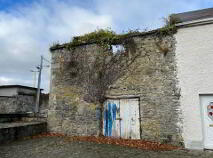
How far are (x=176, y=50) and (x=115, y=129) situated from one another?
4386mm

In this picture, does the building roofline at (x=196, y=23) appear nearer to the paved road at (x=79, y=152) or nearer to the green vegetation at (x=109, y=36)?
the green vegetation at (x=109, y=36)

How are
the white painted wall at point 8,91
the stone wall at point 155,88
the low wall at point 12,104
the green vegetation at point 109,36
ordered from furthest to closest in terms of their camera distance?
the white painted wall at point 8,91 → the low wall at point 12,104 → the green vegetation at point 109,36 → the stone wall at point 155,88

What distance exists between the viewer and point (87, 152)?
269 inches

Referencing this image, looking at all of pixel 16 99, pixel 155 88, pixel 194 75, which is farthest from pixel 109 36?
pixel 16 99

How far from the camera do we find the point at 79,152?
22.4 feet

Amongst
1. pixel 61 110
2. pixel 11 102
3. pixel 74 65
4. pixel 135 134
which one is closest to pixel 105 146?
pixel 135 134

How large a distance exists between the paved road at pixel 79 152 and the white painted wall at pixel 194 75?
2.91 feet

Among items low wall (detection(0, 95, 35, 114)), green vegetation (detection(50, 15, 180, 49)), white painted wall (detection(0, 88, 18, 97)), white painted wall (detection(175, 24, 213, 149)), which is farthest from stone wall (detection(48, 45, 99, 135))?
white painted wall (detection(0, 88, 18, 97))

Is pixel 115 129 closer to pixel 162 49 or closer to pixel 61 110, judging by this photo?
pixel 61 110

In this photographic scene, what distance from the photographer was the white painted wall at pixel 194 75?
772 centimetres

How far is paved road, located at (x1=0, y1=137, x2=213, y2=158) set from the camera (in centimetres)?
644

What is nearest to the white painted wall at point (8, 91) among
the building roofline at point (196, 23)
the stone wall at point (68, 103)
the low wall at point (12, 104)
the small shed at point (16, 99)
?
the small shed at point (16, 99)

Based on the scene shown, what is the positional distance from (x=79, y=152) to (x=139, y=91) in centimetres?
376

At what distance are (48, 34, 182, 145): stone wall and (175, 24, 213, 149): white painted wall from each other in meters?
0.32
